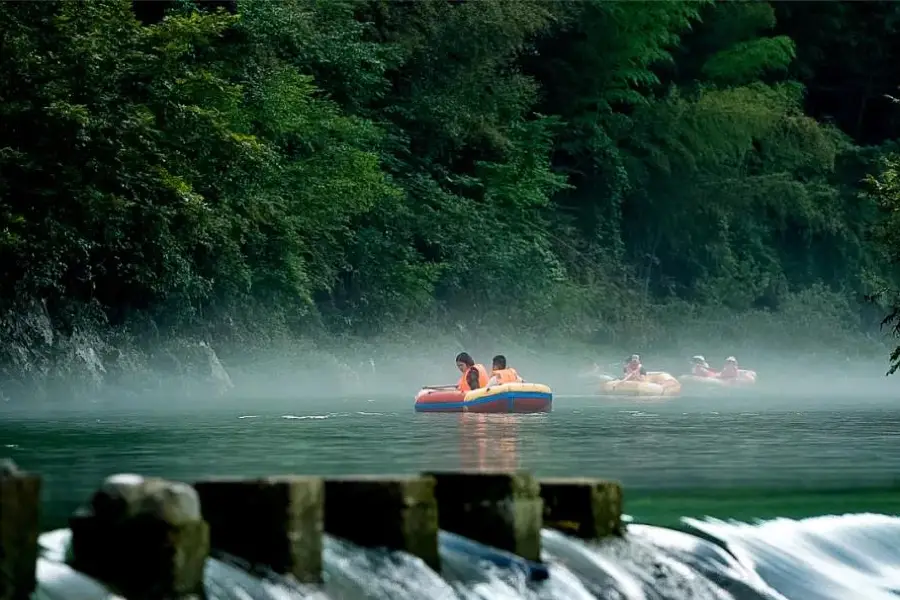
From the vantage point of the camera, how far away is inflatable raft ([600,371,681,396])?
34656 millimetres

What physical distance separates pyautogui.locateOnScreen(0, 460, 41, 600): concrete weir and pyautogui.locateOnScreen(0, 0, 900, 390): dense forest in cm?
1904

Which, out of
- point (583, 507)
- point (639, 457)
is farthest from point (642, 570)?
point (639, 457)

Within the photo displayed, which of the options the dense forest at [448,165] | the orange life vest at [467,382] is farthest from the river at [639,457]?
the dense forest at [448,165]

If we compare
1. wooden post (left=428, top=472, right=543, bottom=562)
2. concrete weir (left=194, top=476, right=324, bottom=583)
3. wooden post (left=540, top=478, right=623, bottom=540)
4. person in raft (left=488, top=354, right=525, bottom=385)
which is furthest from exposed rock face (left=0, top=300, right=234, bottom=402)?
concrete weir (left=194, top=476, right=324, bottom=583)

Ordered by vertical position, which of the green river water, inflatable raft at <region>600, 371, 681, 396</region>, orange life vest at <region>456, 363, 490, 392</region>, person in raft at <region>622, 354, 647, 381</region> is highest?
person in raft at <region>622, 354, 647, 381</region>

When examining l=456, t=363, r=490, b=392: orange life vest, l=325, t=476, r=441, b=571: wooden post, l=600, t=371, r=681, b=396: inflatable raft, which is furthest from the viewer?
l=600, t=371, r=681, b=396: inflatable raft

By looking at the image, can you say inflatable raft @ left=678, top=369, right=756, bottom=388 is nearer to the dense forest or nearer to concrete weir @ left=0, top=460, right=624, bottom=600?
the dense forest

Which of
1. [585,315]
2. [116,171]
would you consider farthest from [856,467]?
[585,315]

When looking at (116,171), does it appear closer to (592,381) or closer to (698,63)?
(592,381)

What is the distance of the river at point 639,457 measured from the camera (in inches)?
400

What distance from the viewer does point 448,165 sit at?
42.1m

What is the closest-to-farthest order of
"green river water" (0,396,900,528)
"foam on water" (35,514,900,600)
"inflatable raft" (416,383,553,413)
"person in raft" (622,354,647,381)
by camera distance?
"foam on water" (35,514,900,600)
"green river water" (0,396,900,528)
"inflatable raft" (416,383,553,413)
"person in raft" (622,354,647,381)

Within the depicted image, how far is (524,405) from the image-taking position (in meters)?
26.4

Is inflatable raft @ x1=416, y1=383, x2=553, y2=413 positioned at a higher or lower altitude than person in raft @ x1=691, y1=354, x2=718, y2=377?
lower
